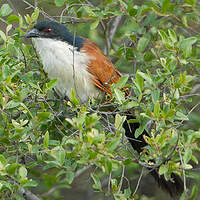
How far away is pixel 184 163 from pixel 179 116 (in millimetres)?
333

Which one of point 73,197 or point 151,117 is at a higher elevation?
point 151,117

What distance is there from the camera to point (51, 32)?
3359mm

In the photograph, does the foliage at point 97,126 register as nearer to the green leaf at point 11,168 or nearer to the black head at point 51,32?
the green leaf at point 11,168

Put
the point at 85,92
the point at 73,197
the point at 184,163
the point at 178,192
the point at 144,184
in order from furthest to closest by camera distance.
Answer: the point at 73,197, the point at 144,184, the point at 85,92, the point at 178,192, the point at 184,163

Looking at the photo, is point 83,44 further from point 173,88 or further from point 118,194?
point 118,194

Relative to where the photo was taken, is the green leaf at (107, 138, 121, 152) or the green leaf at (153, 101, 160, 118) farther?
the green leaf at (153, 101, 160, 118)

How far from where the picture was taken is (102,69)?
11.6ft

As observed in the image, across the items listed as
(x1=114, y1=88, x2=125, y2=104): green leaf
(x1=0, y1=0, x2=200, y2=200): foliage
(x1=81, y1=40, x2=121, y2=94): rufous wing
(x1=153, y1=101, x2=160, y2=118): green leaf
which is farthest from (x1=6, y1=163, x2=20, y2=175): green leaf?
(x1=81, y1=40, x2=121, y2=94): rufous wing

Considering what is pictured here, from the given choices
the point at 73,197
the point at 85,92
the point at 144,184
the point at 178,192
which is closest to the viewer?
the point at 178,192

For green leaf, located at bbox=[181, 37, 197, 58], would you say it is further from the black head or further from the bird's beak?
the bird's beak

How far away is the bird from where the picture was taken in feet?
10.7

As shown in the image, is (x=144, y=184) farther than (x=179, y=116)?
Yes

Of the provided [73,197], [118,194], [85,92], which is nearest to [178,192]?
[118,194]

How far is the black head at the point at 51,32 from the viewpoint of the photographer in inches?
128
